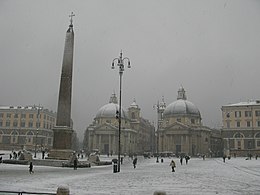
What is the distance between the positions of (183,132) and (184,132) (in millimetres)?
292

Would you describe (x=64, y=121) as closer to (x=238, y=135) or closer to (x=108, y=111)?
(x=238, y=135)

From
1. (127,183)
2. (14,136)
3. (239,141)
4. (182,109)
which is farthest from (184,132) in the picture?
(127,183)

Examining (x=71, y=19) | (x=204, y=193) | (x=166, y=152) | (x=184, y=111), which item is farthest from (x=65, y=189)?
(x=184, y=111)

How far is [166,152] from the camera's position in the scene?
95.9 m

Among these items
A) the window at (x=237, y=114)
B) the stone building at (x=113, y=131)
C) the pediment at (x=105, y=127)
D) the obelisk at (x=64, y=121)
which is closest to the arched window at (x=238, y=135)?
the window at (x=237, y=114)

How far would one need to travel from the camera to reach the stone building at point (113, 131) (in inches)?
4003

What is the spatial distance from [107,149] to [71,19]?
71654mm

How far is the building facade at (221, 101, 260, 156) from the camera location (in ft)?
276

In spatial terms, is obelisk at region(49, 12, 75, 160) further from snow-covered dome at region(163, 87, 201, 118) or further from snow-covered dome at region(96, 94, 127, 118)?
snow-covered dome at region(96, 94, 127, 118)

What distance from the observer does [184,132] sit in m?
97.8

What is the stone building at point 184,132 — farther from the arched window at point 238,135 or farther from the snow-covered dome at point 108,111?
the snow-covered dome at point 108,111

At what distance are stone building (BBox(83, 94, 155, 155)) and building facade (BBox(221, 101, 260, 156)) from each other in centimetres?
3004

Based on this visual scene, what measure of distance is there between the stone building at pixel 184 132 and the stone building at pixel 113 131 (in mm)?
11751

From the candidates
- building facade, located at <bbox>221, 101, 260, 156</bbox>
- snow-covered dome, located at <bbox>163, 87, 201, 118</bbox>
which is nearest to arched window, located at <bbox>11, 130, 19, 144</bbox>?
snow-covered dome, located at <bbox>163, 87, 201, 118</bbox>
